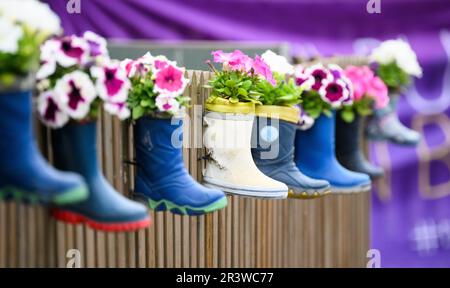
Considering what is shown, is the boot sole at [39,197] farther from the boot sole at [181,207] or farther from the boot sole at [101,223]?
the boot sole at [181,207]

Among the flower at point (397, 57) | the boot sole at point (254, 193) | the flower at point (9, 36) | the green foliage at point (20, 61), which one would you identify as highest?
the flower at point (397, 57)

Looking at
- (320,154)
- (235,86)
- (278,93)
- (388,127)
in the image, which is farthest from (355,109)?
(235,86)

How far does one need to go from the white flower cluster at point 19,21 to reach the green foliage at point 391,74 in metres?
2.17

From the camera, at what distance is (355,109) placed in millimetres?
2957

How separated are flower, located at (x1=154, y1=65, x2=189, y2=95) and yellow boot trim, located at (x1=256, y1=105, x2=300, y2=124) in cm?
36

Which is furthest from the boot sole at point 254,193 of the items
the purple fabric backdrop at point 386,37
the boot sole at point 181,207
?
the purple fabric backdrop at point 386,37

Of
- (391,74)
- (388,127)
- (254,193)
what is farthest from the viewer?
(388,127)

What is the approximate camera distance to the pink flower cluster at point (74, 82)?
1609 millimetres

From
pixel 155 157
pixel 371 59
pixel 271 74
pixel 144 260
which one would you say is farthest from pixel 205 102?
pixel 371 59

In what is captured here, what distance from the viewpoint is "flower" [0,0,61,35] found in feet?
4.65

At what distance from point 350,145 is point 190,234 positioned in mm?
863

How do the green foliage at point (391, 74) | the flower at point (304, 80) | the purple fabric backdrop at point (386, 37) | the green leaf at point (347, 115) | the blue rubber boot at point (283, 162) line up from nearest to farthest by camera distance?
the blue rubber boot at point (283, 162) < the flower at point (304, 80) < the green leaf at point (347, 115) < the green foliage at point (391, 74) < the purple fabric backdrop at point (386, 37)

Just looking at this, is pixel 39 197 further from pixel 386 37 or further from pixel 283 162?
pixel 386 37

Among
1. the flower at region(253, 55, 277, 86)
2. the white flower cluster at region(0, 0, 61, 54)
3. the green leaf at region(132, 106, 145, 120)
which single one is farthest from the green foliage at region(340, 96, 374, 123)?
the white flower cluster at region(0, 0, 61, 54)
